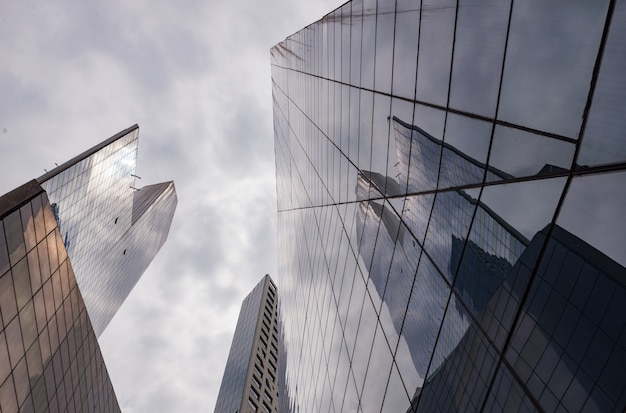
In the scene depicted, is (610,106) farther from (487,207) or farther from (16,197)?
(16,197)

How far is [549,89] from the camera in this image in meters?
6.39

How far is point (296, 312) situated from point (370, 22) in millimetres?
30744

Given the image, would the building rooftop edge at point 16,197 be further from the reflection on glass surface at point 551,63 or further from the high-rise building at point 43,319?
the reflection on glass surface at point 551,63

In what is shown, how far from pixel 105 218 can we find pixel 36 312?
73864mm

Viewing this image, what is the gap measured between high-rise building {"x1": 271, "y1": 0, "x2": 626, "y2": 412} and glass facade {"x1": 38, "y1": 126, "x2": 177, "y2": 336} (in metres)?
50.8

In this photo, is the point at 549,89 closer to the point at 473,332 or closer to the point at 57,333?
the point at 473,332

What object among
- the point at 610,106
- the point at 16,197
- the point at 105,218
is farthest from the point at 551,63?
the point at 105,218

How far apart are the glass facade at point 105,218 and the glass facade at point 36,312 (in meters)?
32.9

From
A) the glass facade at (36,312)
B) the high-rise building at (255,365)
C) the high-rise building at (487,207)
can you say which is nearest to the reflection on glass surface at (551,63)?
the high-rise building at (487,207)

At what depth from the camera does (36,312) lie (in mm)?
22484

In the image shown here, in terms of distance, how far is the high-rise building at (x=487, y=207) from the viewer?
17.6ft

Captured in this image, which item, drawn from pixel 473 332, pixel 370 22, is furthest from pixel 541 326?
pixel 370 22

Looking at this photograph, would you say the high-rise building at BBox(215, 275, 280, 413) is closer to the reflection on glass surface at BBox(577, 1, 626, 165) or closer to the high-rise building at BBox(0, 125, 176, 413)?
the high-rise building at BBox(0, 125, 176, 413)

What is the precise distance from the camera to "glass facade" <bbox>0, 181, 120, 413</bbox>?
19.8m
